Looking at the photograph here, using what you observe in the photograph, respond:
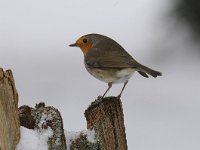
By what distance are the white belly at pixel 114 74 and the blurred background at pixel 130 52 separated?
2.01 metres

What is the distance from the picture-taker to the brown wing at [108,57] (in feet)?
18.5

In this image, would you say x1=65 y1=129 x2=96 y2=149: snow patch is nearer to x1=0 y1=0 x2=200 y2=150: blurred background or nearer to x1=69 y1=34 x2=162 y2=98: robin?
x1=69 y1=34 x2=162 y2=98: robin

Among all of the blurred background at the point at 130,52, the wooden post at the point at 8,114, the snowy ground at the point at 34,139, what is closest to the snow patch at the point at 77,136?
the snowy ground at the point at 34,139

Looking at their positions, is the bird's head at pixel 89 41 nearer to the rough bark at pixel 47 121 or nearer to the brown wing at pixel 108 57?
the brown wing at pixel 108 57

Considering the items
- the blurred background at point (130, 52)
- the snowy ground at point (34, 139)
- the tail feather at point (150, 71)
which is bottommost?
the snowy ground at point (34, 139)

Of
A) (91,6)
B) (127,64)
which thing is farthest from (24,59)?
(127,64)

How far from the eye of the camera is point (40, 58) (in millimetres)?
12086

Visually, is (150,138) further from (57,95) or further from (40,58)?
(40,58)

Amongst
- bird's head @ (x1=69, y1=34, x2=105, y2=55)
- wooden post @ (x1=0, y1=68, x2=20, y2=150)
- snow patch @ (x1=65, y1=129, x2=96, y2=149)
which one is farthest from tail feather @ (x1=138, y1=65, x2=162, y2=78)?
wooden post @ (x1=0, y1=68, x2=20, y2=150)

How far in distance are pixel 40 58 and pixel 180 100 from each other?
3139 millimetres

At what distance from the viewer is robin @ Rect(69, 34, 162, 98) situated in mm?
5598

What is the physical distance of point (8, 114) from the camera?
3.95 m

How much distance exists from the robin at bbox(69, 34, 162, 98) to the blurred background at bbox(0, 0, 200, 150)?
184 centimetres

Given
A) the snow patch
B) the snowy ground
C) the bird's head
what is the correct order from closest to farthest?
the snowy ground → the snow patch → the bird's head
